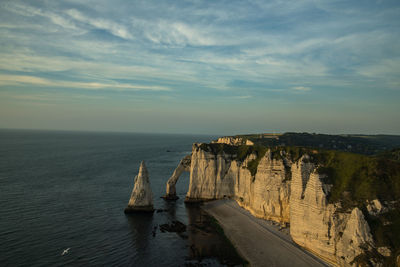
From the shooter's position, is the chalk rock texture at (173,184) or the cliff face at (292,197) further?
the chalk rock texture at (173,184)

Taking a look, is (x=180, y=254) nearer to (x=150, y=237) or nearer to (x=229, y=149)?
(x=150, y=237)

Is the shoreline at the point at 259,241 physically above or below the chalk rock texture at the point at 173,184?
below

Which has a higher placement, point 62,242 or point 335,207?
point 335,207

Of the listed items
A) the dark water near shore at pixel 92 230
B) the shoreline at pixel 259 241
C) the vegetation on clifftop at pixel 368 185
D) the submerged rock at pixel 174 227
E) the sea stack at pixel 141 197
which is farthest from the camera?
the sea stack at pixel 141 197

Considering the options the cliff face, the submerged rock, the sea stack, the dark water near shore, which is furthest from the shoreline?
the sea stack

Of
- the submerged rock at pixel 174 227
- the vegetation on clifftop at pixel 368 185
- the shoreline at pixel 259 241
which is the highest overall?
the vegetation on clifftop at pixel 368 185

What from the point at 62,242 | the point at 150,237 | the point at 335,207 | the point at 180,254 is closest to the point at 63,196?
the point at 62,242

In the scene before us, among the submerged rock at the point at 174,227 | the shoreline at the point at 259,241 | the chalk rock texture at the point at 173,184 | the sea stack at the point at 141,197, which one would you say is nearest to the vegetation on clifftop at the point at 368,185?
the shoreline at the point at 259,241

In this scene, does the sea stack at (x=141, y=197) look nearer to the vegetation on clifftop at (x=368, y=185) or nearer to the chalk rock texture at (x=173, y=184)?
the chalk rock texture at (x=173, y=184)
